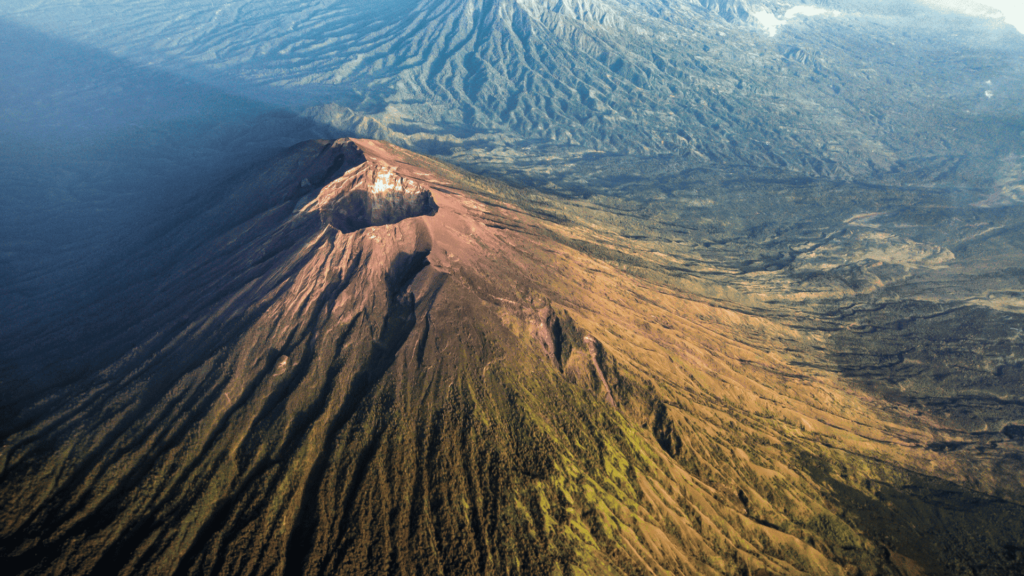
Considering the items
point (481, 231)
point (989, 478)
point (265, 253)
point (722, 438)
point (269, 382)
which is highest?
point (481, 231)

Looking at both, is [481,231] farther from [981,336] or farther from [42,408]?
[981,336]

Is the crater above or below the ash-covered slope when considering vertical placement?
above

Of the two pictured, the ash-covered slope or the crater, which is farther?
the crater

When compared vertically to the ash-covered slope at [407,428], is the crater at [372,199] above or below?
above

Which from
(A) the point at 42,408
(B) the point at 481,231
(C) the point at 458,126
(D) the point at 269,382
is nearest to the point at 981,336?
(B) the point at 481,231

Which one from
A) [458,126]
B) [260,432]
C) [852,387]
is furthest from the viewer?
[458,126]
